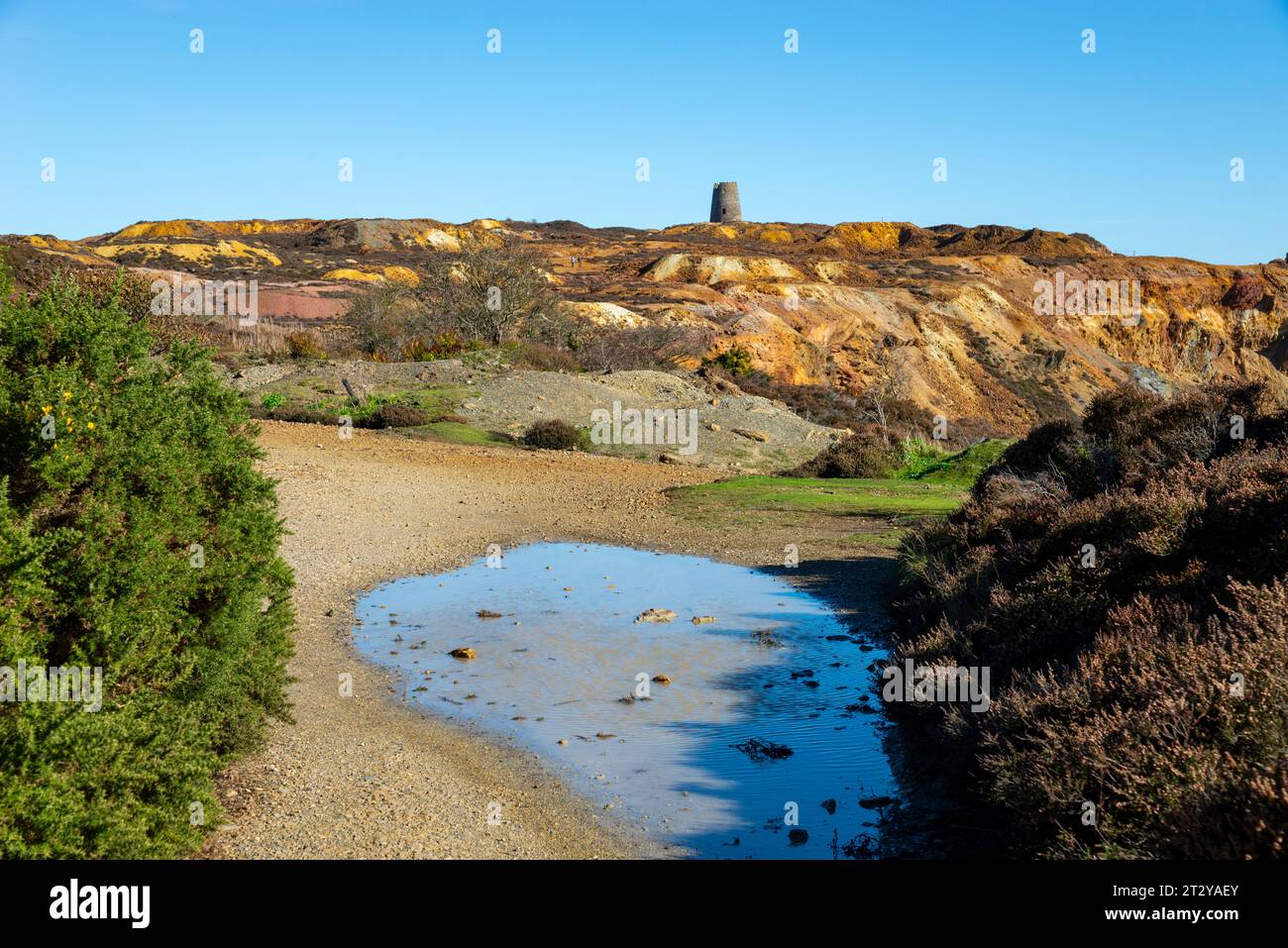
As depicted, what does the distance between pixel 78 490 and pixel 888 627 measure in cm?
788

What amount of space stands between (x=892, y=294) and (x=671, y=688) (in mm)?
54031

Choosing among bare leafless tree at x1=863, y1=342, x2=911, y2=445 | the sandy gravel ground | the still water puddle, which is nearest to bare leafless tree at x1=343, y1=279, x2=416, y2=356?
the sandy gravel ground

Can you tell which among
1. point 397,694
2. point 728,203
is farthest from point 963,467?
point 728,203

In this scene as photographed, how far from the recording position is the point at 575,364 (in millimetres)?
33094

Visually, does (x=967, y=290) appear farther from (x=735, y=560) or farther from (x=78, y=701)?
(x=78, y=701)

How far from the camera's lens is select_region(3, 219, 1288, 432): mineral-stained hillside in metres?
51.2

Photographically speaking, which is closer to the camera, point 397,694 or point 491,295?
point 397,694

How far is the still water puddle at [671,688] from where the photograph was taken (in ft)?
22.1

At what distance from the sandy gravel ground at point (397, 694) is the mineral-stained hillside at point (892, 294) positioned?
1938 cm

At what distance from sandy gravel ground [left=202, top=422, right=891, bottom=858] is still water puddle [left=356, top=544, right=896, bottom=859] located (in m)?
0.36

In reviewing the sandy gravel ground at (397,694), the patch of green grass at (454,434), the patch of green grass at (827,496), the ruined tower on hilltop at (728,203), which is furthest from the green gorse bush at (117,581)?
the ruined tower on hilltop at (728,203)

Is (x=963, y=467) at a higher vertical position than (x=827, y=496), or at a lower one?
higher

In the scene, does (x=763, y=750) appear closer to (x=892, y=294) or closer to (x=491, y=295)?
(x=491, y=295)

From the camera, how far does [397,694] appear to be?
8766mm
